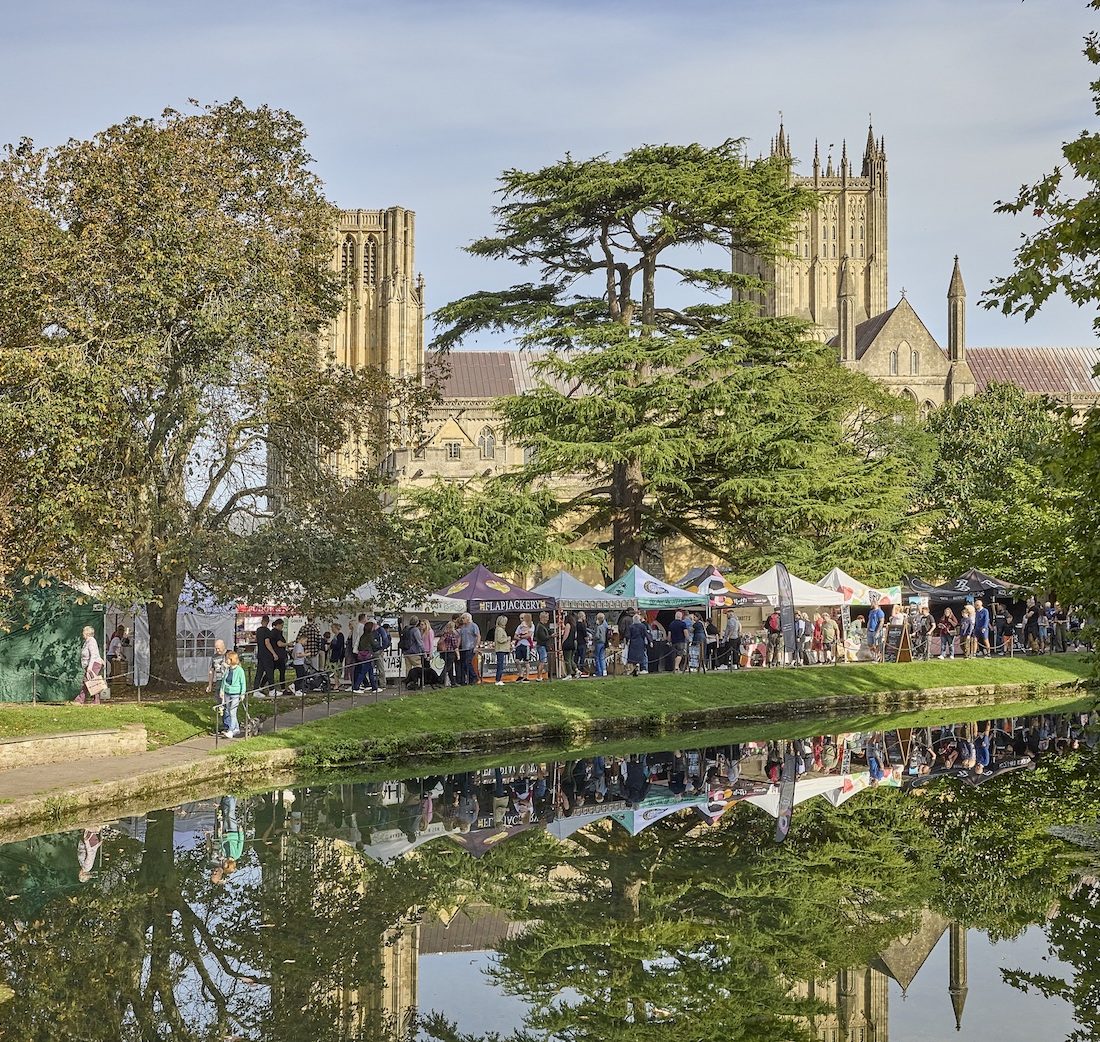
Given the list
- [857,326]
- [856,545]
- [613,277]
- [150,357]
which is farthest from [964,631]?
[857,326]

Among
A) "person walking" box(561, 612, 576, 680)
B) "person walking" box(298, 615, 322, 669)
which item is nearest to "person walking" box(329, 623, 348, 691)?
"person walking" box(298, 615, 322, 669)

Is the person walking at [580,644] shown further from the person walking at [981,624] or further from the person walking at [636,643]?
the person walking at [981,624]

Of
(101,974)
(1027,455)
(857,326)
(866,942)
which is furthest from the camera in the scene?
(857,326)

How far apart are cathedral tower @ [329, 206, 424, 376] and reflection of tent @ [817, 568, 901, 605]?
5981 centimetres

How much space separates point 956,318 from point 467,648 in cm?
6158

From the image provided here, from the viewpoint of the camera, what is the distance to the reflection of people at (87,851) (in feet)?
38.9

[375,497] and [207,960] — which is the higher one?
[375,497]

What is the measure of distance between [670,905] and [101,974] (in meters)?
4.37

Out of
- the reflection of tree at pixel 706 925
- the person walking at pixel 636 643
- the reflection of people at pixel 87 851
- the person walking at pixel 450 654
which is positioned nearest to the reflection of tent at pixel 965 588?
the person walking at pixel 636 643

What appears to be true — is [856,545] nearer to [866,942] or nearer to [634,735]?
[634,735]

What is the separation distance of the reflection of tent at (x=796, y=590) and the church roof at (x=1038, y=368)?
186 ft

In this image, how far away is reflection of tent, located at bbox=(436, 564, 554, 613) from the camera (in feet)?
83.4

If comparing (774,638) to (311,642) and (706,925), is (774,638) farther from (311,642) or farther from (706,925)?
(706,925)

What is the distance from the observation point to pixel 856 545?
31.7 m
